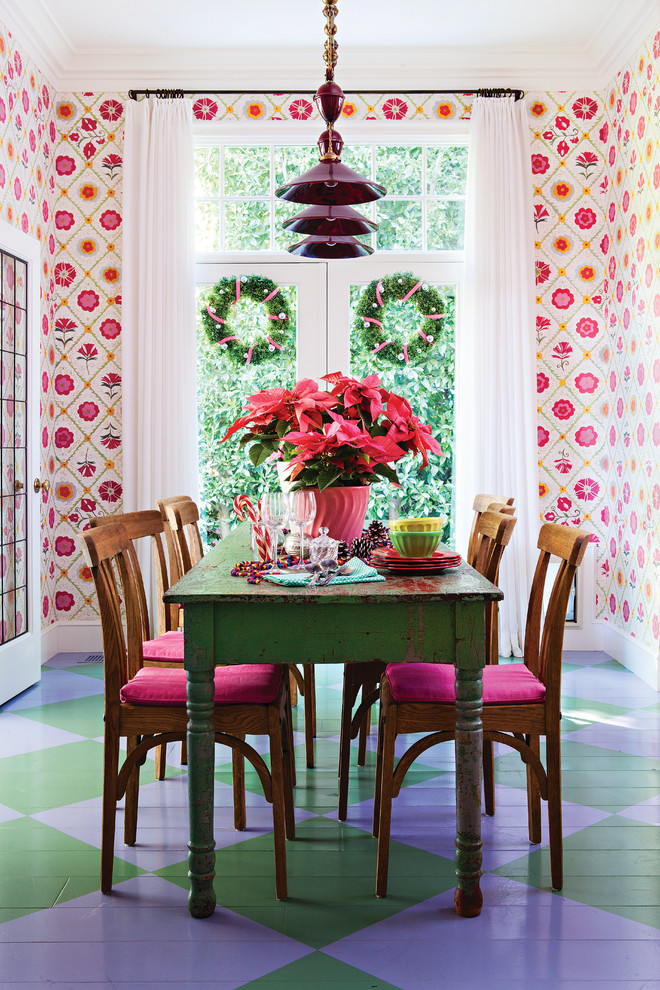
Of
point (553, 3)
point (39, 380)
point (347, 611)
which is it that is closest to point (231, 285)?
point (39, 380)

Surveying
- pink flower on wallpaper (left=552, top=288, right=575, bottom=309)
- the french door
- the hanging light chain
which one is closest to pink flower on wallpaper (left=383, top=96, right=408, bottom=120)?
the french door

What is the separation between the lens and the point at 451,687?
2.14m

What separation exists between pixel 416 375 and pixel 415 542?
2821 millimetres

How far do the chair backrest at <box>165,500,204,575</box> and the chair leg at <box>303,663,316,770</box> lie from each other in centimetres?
57

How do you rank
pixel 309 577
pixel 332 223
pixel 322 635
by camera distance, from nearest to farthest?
pixel 322 635, pixel 309 577, pixel 332 223

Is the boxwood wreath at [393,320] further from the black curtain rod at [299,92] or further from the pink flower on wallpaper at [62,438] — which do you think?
the pink flower on wallpaper at [62,438]

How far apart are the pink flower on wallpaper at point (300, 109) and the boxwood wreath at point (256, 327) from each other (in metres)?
0.89

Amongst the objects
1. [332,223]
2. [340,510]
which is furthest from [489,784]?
[332,223]

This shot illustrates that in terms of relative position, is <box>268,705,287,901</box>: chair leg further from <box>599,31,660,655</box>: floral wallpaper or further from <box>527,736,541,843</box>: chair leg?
<box>599,31,660,655</box>: floral wallpaper

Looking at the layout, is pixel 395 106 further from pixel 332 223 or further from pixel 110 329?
pixel 332 223

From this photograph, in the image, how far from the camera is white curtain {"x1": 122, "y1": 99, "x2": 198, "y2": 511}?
4.66 meters

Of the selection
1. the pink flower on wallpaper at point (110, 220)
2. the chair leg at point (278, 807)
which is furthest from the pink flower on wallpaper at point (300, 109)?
the chair leg at point (278, 807)

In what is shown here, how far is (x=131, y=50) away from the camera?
15.3ft

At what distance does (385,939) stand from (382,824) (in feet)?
0.84
